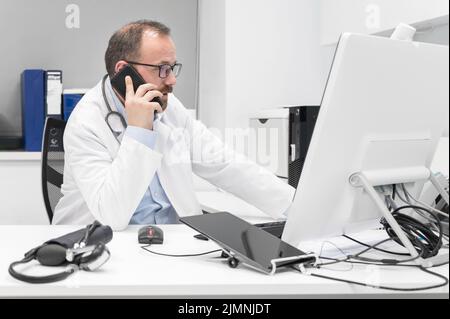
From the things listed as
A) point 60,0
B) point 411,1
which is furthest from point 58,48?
point 411,1

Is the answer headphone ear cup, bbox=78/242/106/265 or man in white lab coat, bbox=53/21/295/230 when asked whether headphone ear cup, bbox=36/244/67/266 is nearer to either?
headphone ear cup, bbox=78/242/106/265

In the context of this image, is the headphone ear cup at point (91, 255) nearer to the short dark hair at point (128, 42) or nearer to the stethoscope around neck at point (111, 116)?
the stethoscope around neck at point (111, 116)

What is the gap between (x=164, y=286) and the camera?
Result: 0.73 m

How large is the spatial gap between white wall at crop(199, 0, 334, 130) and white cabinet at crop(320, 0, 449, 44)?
0.15m

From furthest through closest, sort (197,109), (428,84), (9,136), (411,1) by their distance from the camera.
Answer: (197,109) < (9,136) < (411,1) < (428,84)

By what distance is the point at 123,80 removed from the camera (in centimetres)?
140

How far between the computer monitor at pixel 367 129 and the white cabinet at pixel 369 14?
0.86 m

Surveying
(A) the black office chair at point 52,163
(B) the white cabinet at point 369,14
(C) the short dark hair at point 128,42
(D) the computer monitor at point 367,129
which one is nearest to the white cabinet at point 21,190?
(A) the black office chair at point 52,163

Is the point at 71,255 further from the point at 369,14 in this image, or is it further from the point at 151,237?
the point at 369,14

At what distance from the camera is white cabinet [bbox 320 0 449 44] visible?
174 cm

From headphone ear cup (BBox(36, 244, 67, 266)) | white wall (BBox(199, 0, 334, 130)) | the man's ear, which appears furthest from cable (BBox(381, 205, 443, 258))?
white wall (BBox(199, 0, 334, 130))

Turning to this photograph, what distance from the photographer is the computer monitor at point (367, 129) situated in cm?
77
